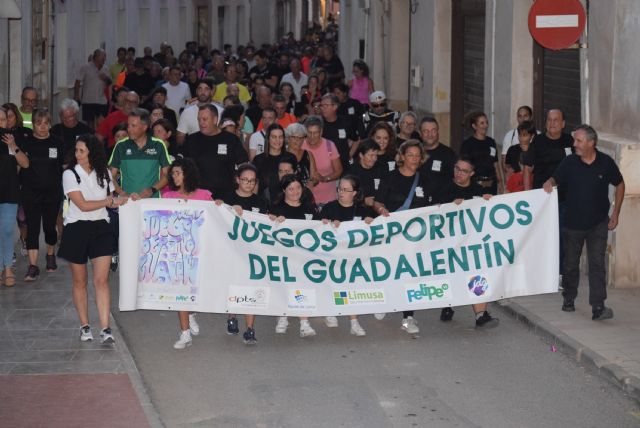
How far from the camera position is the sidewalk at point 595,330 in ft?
36.3

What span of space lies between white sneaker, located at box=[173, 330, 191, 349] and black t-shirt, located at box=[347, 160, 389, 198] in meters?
2.22

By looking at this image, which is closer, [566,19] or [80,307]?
[80,307]

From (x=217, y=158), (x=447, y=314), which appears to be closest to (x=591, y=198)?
(x=447, y=314)

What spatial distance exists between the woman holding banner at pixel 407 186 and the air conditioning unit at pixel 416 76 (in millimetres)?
12485

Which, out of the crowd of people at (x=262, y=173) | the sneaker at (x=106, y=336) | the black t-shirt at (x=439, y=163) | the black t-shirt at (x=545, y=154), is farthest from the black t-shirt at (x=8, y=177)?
the black t-shirt at (x=545, y=154)

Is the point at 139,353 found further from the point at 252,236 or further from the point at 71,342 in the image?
the point at 252,236

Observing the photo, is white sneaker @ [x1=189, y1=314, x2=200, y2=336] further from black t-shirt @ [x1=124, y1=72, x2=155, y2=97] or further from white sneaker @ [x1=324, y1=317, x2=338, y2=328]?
black t-shirt @ [x1=124, y1=72, x2=155, y2=97]

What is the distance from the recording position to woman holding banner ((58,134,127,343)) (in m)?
11.8

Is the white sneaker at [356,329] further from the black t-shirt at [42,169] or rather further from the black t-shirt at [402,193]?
the black t-shirt at [42,169]

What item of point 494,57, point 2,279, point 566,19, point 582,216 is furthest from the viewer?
point 494,57

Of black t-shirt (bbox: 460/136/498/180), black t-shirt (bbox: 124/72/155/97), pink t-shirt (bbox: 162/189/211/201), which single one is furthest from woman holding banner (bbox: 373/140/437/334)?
black t-shirt (bbox: 124/72/155/97)

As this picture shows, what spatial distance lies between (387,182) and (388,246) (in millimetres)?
846

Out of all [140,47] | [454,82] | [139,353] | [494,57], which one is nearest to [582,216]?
[139,353]

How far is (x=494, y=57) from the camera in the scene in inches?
784
